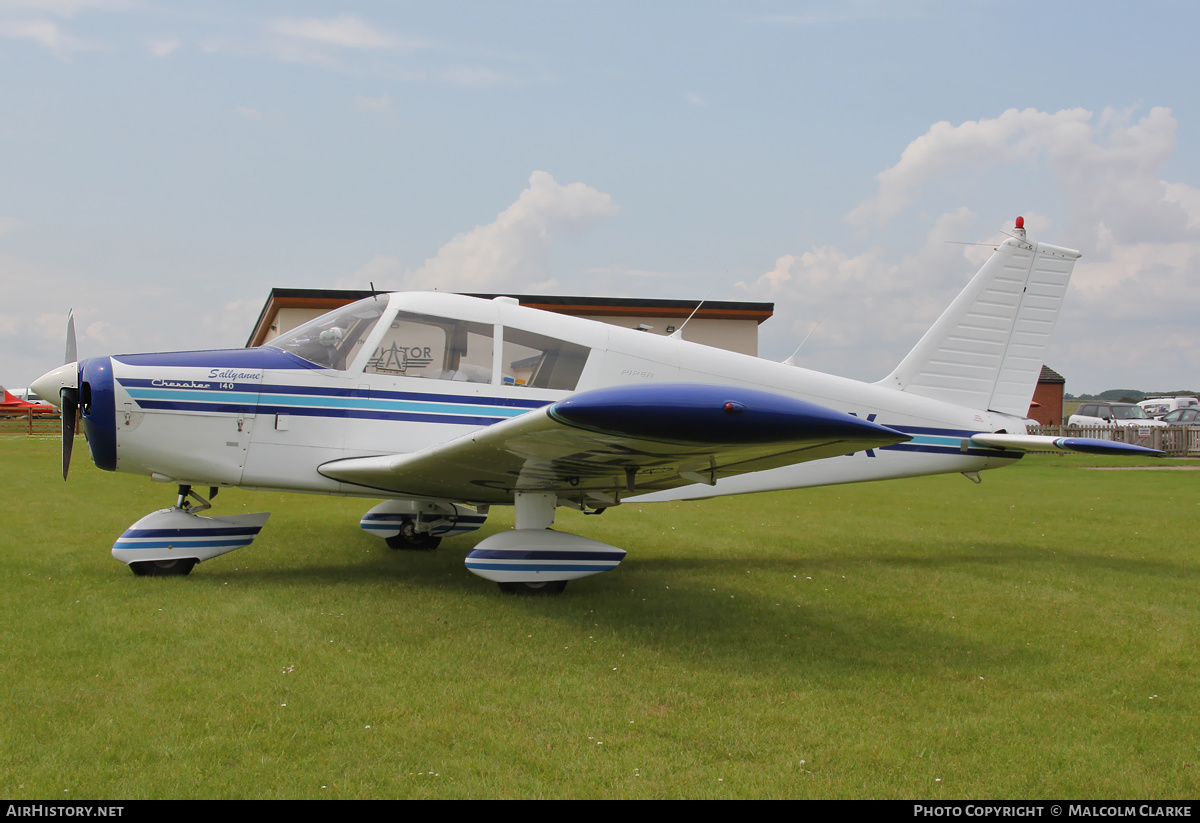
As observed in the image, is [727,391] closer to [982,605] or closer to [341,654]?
[341,654]

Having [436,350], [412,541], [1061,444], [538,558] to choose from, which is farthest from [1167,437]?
[436,350]

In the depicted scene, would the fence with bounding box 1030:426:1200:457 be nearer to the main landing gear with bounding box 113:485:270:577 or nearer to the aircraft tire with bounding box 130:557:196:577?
the main landing gear with bounding box 113:485:270:577

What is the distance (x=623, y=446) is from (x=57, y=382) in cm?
426

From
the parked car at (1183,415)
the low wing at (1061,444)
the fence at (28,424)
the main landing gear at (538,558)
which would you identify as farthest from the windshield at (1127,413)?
the fence at (28,424)

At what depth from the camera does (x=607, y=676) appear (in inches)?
158

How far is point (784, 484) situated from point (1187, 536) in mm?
5149

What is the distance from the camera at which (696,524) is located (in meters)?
9.78

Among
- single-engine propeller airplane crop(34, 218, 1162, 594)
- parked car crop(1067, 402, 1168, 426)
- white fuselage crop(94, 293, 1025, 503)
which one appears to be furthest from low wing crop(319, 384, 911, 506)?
parked car crop(1067, 402, 1168, 426)

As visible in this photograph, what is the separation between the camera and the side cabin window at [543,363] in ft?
20.7

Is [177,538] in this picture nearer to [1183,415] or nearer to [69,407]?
[69,407]

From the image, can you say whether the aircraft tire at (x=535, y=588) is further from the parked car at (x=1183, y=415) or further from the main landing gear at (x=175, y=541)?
the parked car at (x=1183, y=415)

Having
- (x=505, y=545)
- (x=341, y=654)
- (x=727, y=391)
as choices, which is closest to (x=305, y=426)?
(x=505, y=545)

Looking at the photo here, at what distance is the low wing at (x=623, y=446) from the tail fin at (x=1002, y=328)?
12.0ft
